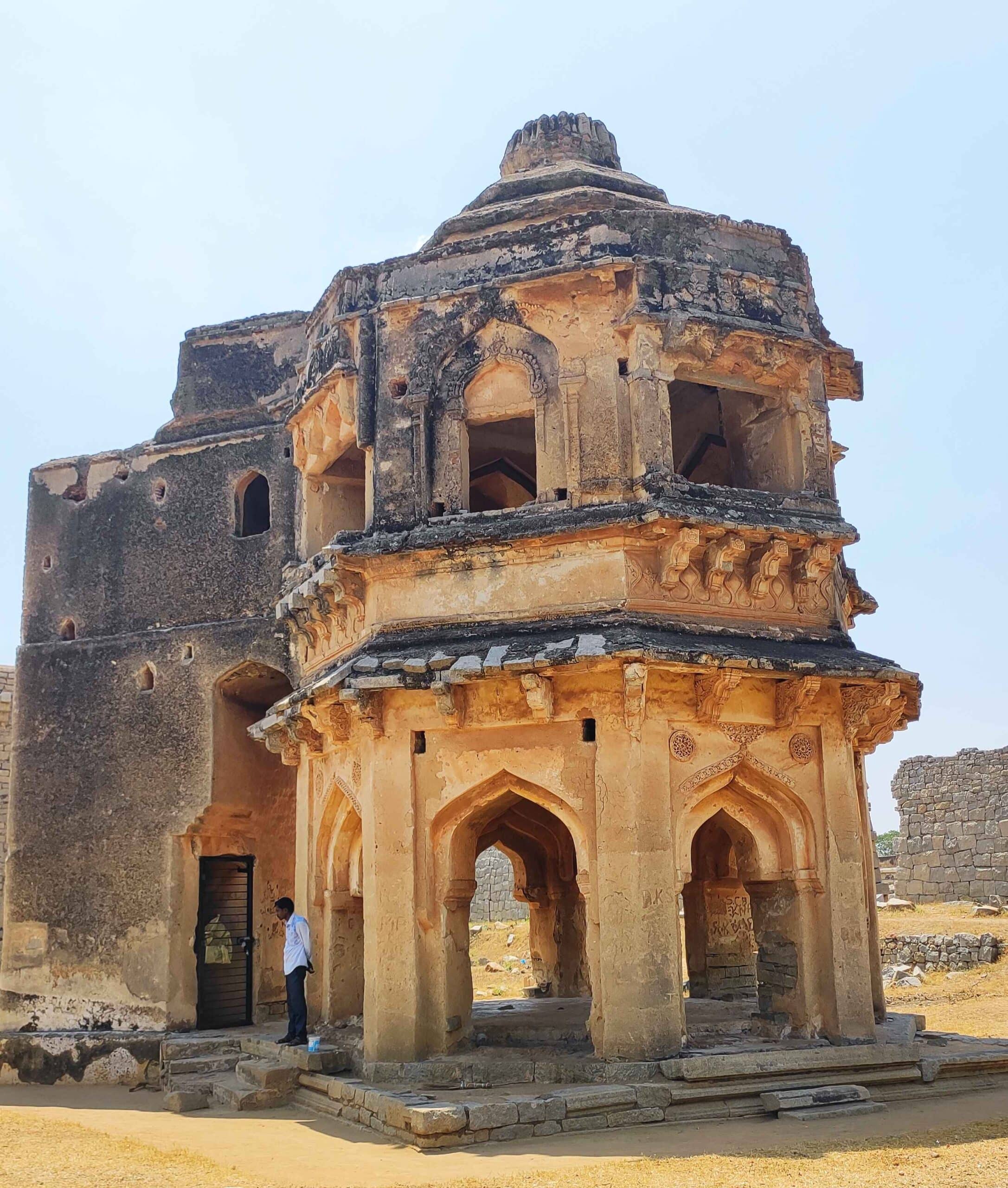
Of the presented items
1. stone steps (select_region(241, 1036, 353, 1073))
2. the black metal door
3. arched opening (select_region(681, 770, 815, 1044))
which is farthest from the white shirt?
arched opening (select_region(681, 770, 815, 1044))

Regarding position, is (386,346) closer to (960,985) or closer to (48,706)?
(48,706)

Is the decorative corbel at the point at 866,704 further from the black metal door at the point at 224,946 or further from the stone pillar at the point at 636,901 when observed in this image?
the black metal door at the point at 224,946

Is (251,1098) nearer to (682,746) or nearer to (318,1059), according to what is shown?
(318,1059)

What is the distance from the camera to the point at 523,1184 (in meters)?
7.05

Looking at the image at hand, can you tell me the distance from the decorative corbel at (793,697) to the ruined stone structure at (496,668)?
→ 1.3 inches

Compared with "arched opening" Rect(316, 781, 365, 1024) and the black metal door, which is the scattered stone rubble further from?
"arched opening" Rect(316, 781, 365, 1024)

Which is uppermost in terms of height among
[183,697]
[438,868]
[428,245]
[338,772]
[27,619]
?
[428,245]

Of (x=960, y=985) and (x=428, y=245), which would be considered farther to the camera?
(x=960, y=985)

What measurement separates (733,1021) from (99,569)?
9.37 metres

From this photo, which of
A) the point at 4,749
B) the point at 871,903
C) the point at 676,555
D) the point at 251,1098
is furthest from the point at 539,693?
the point at 4,749

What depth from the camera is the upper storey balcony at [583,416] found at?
10523 mm

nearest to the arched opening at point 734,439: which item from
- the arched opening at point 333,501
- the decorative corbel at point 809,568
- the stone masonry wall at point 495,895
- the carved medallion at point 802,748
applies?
the decorative corbel at point 809,568

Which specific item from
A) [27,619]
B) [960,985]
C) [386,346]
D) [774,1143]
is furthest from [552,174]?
[960,985]

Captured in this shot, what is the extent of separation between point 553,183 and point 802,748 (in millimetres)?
6469
